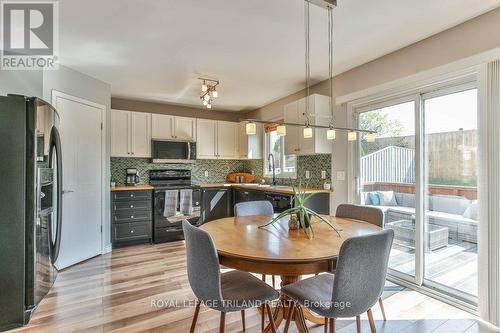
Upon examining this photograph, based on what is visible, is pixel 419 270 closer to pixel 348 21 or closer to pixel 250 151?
pixel 348 21

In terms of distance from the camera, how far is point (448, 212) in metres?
2.40

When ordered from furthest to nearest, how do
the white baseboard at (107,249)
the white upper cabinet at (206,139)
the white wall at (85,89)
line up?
1. the white upper cabinet at (206,139)
2. the white baseboard at (107,249)
3. the white wall at (85,89)

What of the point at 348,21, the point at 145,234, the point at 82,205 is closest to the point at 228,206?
the point at 145,234

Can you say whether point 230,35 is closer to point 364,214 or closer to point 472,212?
point 364,214

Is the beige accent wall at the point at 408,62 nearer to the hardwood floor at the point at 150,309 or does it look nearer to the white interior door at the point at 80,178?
the hardwood floor at the point at 150,309

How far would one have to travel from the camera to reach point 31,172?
77.0 inches

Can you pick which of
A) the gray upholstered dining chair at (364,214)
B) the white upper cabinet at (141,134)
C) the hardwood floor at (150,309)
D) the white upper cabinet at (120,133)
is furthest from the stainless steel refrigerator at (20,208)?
the gray upholstered dining chair at (364,214)

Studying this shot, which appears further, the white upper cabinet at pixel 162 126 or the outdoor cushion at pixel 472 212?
the white upper cabinet at pixel 162 126

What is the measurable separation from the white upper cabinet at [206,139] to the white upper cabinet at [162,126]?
20.3 inches

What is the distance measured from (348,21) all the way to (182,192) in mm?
3356

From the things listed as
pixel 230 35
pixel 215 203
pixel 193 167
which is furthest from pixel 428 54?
pixel 193 167

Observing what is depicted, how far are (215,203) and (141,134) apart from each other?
1.78m

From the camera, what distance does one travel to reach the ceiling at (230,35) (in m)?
1.94

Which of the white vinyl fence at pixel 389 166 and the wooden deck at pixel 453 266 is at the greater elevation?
the white vinyl fence at pixel 389 166
